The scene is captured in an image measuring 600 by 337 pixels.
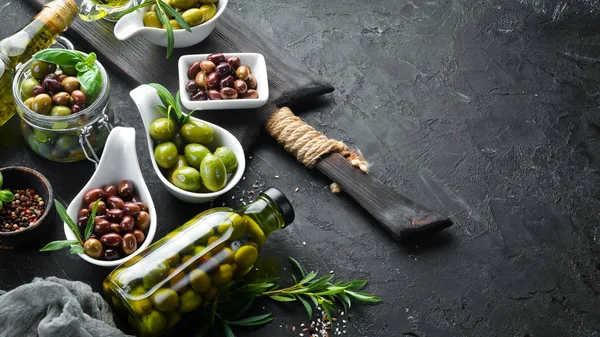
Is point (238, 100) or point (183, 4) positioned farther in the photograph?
point (183, 4)

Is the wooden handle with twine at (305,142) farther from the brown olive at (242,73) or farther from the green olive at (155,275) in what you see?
the green olive at (155,275)

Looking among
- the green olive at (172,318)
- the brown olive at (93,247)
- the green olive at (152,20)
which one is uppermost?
the green olive at (152,20)

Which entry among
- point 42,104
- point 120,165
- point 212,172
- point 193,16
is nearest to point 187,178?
point 212,172

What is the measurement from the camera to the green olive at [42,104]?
1765 mm

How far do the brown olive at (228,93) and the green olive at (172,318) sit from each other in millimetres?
585

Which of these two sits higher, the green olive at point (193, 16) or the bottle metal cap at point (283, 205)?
the green olive at point (193, 16)

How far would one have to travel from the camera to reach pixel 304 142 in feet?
6.36

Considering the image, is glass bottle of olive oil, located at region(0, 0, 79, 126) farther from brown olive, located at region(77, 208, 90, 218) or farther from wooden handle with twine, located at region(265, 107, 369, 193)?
wooden handle with twine, located at region(265, 107, 369, 193)

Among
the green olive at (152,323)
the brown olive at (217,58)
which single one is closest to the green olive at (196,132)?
the brown olive at (217,58)

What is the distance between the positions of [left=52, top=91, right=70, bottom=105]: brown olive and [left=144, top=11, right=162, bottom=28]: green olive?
352mm

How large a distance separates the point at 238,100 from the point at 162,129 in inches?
8.9

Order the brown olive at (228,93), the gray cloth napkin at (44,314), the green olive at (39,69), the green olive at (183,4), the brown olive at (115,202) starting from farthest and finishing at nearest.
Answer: the green olive at (183,4), the brown olive at (228,93), the green olive at (39,69), the brown olive at (115,202), the gray cloth napkin at (44,314)

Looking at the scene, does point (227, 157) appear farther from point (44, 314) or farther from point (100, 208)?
point (44, 314)

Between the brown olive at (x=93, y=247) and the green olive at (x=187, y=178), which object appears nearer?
the brown olive at (x=93, y=247)
